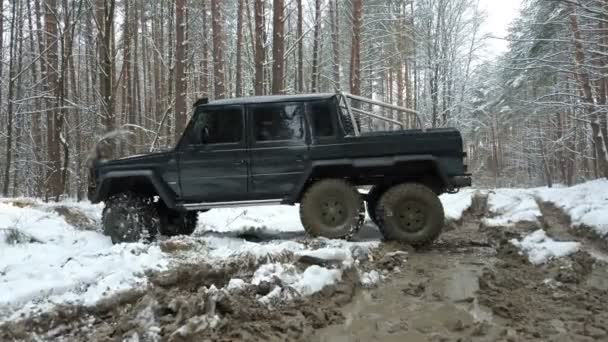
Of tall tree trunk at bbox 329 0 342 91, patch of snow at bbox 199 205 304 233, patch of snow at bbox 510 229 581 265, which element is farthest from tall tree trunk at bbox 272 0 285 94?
tall tree trunk at bbox 329 0 342 91

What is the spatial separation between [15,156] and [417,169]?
21422 mm

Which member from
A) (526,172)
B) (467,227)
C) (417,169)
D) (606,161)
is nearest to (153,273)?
(417,169)

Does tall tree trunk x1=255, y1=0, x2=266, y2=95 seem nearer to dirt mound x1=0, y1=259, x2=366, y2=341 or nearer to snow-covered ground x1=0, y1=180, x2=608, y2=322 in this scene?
snow-covered ground x1=0, y1=180, x2=608, y2=322

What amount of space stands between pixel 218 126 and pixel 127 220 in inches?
72.2

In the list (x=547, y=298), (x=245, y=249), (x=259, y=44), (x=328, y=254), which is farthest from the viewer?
(x=259, y=44)

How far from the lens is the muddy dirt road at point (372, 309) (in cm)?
342

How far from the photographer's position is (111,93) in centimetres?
1084

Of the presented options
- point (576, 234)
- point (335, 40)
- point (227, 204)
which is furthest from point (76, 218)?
point (335, 40)

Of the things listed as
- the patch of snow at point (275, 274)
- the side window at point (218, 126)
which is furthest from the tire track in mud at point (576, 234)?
the side window at point (218, 126)

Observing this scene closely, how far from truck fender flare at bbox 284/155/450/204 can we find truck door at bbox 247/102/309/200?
91 millimetres

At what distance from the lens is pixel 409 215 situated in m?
6.25

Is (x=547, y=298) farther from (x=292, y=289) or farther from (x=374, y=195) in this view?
(x=374, y=195)

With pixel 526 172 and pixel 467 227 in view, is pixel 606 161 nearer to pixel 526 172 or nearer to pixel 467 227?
pixel 467 227

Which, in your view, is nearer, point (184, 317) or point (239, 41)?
point (184, 317)
